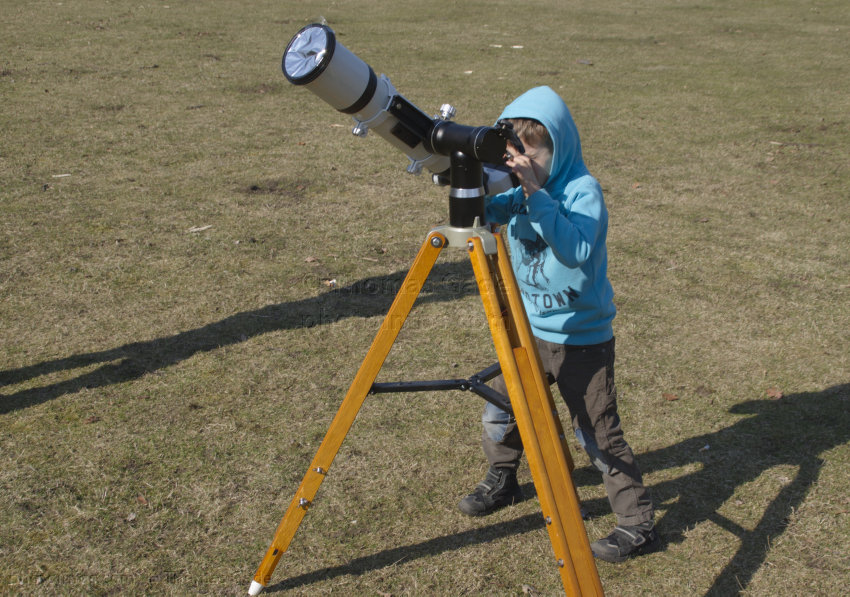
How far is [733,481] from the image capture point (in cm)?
375

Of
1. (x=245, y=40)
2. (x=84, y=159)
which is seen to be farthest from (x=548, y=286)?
(x=245, y=40)

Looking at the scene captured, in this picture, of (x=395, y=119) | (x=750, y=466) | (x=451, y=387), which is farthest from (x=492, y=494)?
(x=395, y=119)

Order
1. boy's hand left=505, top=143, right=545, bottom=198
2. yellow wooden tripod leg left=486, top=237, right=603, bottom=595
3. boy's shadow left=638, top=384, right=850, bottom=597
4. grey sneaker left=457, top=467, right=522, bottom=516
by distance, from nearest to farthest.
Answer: yellow wooden tripod leg left=486, top=237, right=603, bottom=595 < boy's hand left=505, top=143, right=545, bottom=198 < boy's shadow left=638, top=384, right=850, bottom=597 < grey sneaker left=457, top=467, right=522, bottom=516

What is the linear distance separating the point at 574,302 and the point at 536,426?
0.69 meters

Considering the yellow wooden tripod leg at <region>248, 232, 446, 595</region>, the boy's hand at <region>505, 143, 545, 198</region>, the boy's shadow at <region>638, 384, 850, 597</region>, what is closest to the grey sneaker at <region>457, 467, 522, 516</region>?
the boy's shadow at <region>638, 384, 850, 597</region>

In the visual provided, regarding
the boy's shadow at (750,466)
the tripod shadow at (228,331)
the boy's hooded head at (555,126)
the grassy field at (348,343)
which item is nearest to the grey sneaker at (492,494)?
the grassy field at (348,343)

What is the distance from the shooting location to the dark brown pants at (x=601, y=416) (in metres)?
3.17

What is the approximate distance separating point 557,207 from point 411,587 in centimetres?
158

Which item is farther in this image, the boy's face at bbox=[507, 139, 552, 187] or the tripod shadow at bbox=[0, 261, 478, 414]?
the tripod shadow at bbox=[0, 261, 478, 414]

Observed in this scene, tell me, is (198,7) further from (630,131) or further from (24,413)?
(24,413)

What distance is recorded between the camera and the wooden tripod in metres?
2.47

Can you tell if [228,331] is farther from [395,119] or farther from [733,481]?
[733,481]

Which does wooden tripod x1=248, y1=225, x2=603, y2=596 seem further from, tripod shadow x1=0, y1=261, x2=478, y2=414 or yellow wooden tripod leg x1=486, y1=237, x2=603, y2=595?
tripod shadow x1=0, y1=261, x2=478, y2=414

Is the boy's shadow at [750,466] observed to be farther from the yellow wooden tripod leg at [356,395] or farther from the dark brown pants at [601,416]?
the yellow wooden tripod leg at [356,395]
